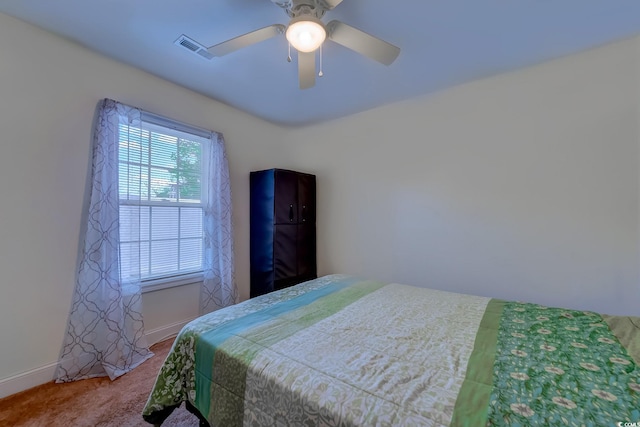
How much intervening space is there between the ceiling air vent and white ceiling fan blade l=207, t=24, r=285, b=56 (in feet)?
1.53

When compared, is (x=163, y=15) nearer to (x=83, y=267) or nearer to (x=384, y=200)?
(x=83, y=267)

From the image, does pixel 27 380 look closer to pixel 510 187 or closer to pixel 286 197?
pixel 286 197

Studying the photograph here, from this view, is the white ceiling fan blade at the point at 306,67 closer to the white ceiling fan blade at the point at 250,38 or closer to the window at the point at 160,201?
the white ceiling fan blade at the point at 250,38

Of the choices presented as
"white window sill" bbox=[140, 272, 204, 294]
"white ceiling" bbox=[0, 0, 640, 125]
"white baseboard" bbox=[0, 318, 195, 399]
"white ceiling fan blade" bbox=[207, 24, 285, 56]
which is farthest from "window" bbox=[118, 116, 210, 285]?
"white ceiling fan blade" bbox=[207, 24, 285, 56]

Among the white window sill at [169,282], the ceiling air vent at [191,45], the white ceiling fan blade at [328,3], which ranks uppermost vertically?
the ceiling air vent at [191,45]

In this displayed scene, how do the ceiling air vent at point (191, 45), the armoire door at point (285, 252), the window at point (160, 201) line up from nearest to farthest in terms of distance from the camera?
the ceiling air vent at point (191, 45) → the window at point (160, 201) → the armoire door at point (285, 252)

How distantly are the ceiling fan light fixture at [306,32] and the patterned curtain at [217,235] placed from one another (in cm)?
172

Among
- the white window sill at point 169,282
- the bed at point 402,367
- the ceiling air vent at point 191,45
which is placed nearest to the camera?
the bed at point 402,367

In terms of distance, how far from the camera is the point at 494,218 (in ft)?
7.87

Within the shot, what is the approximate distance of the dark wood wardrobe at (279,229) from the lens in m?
2.99

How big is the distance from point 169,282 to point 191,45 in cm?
207

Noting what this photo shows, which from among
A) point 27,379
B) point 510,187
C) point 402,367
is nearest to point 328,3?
point 402,367

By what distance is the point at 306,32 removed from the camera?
4.43 feet

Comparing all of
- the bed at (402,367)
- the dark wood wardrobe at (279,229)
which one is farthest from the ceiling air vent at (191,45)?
the bed at (402,367)
